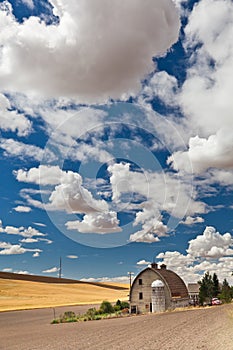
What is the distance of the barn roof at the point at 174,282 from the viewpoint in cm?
4881

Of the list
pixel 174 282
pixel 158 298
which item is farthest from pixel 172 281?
pixel 158 298

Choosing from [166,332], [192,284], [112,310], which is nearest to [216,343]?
[166,332]

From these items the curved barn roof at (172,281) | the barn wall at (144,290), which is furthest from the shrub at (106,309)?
the curved barn roof at (172,281)

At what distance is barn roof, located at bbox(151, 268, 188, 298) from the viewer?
1922 inches

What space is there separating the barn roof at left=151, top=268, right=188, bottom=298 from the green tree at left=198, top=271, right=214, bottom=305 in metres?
2.71

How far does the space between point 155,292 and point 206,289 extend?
1142 cm

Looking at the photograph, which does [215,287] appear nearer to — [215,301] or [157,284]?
[215,301]

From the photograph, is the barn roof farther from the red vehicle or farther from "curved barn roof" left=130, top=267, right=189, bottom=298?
the red vehicle

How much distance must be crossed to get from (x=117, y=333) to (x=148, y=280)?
27.5 meters

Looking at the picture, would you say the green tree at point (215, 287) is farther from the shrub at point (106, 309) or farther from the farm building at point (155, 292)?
the shrub at point (106, 309)

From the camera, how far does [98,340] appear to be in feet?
64.4

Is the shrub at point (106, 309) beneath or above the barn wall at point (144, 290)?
beneath

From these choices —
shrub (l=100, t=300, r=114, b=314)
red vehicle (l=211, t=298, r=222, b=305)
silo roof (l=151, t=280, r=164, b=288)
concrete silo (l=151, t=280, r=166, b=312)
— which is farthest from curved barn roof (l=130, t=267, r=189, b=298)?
red vehicle (l=211, t=298, r=222, b=305)

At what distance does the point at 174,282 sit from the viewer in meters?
51.0
